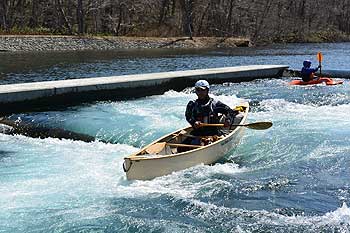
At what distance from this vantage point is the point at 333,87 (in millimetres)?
19781

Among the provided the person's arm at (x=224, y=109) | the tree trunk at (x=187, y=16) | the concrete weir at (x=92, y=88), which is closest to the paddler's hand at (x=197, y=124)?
the person's arm at (x=224, y=109)

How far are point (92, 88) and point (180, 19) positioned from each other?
130ft

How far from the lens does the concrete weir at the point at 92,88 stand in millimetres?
14391

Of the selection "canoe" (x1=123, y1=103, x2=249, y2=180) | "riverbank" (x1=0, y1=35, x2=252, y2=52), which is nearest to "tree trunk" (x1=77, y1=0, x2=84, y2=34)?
"riverbank" (x1=0, y1=35, x2=252, y2=52)

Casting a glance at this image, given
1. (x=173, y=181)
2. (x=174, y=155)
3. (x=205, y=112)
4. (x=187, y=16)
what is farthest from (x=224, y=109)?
(x=187, y=16)

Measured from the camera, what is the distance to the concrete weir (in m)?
14.4

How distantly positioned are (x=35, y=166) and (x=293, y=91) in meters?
11.8

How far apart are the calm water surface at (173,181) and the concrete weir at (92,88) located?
611 millimetres

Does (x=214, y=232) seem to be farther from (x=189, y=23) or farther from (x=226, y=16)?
(x=226, y=16)

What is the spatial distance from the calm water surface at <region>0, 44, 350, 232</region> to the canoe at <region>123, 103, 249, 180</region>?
6.0 inches

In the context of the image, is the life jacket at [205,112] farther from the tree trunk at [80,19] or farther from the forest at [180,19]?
the tree trunk at [80,19]

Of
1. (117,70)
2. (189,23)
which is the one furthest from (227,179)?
(189,23)

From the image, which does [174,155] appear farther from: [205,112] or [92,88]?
[92,88]

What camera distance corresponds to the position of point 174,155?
27.7ft
